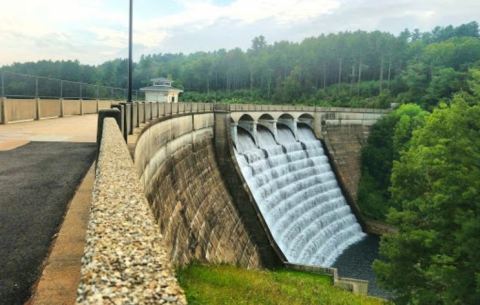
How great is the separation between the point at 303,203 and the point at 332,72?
83433 mm

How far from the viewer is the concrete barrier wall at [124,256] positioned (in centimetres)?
219

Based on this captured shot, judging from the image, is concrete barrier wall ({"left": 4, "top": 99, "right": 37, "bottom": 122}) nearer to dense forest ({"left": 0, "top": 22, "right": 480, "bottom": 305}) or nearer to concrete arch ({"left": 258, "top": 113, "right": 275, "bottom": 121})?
dense forest ({"left": 0, "top": 22, "right": 480, "bottom": 305})

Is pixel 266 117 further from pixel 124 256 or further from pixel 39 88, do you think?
pixel 124 256

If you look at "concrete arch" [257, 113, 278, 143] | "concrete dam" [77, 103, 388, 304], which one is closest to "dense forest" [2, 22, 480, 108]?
"concrete dam" [77, 103, 388, 304]

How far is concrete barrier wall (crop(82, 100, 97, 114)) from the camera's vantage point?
3344 centimetres

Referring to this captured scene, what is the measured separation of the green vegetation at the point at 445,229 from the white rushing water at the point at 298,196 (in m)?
12.7

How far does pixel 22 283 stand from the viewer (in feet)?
15.7

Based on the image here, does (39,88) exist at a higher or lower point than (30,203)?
higher

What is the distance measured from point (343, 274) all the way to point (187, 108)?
19.1m

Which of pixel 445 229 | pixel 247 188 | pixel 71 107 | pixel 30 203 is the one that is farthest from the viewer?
pixel 247 188

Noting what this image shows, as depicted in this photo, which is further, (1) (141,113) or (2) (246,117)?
(2) (246,117)

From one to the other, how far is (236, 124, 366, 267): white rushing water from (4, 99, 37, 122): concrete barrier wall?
53.9ft

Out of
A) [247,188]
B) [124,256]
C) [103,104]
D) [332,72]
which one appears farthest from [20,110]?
[332,72]

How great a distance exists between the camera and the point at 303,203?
42.7 metres
